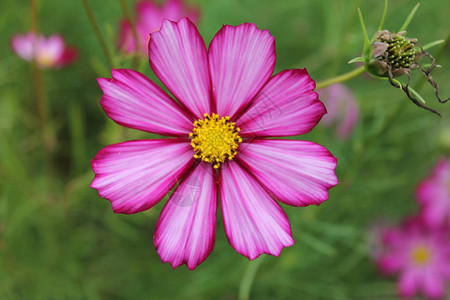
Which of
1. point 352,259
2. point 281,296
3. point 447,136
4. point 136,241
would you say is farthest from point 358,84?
point 136,241

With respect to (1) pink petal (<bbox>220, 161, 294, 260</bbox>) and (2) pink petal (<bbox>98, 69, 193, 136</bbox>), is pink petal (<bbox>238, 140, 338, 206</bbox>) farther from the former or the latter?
(2) pink petal (<bbox>98, 69, 193, 136</bbox>)

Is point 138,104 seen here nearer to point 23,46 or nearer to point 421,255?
point 23,46

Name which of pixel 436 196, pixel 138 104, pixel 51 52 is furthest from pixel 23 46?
pixel 436 196

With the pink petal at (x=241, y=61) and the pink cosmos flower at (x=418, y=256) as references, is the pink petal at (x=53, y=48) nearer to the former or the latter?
the pink petal at (x=241, y=61)

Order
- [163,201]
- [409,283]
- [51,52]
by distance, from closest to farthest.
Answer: [163,201] → [51,52] → [409,283]

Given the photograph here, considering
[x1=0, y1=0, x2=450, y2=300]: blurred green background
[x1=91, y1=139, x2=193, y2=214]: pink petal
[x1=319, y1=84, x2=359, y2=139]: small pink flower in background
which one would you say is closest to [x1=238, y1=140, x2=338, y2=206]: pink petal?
[x1=91, y1=139, x2=193, y2=214]: pink petal

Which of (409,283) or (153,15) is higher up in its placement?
(153,15)

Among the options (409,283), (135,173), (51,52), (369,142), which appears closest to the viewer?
(135,173)

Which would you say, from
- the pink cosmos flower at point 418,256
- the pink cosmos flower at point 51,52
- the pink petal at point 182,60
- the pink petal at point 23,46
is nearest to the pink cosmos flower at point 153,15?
the pink cosmos flower at point 51,52
